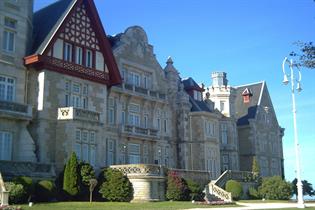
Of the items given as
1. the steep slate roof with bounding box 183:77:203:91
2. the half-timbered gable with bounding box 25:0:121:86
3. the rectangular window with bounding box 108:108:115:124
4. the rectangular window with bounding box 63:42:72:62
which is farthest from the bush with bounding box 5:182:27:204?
the steep slate roof with bounding box 183:77:203:91

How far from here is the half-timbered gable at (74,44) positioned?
33000 millimetres

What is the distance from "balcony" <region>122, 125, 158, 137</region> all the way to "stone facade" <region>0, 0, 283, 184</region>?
0.30 ft

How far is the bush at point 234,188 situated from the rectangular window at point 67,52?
1860cm

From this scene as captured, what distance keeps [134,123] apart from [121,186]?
11.6 m

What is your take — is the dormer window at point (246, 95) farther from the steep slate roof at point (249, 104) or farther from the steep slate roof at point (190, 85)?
the steep slate roof at point (190, 85)

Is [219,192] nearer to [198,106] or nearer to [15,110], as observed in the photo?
[198,106]

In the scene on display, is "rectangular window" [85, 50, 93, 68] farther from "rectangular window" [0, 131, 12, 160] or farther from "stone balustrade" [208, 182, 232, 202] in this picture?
"stone balustrade" [208, 182, 232, 202]

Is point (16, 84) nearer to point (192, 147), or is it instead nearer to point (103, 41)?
point (103, 41)

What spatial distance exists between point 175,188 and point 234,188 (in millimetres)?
9880

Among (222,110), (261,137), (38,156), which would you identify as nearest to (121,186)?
(38,156)

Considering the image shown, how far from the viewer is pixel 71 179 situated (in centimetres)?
2986

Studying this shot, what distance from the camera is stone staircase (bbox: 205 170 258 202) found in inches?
1483

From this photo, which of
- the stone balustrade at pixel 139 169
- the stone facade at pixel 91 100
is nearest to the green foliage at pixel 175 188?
the stone facade at pixel 91 100

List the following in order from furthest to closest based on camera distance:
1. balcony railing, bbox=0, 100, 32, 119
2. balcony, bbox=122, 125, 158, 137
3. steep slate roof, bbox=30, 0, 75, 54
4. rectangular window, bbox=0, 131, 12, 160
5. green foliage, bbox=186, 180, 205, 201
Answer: balcony, bbox=122, 125, 158, 137
green foliage, bbox=186, 180, 205, 201
steep slate roof, bbox=30, 0, 75, 54
rectangular window, bbox=0, 131, 12, 160
balcony railing, bbox=0, 100, 32, 119
